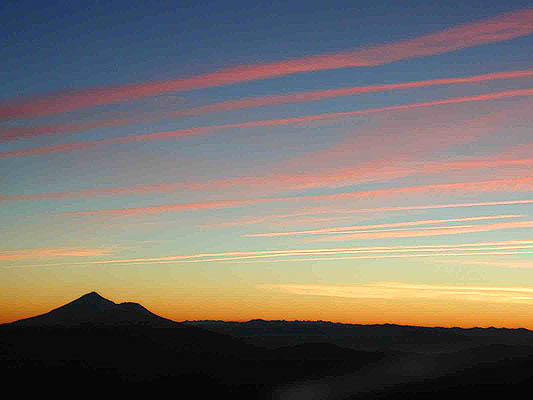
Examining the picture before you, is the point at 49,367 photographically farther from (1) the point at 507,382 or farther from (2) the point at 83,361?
(1) the point at 507,382

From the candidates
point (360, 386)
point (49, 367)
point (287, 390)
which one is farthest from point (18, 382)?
point (360, 386)

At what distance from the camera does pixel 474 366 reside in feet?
615

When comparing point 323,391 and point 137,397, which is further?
point 323,391

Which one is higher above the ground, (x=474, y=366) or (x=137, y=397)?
(x=474, y=366)

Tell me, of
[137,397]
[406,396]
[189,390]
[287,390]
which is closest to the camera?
[406,396]

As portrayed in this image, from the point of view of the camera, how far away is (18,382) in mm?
162875

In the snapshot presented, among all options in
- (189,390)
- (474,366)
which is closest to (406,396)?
(474,366)

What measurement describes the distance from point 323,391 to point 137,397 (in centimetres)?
5151

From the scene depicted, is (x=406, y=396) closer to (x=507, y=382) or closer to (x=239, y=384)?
(x=507, y=382)

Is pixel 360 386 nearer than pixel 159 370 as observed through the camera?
Yes

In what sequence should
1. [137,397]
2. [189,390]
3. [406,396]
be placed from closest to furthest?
1. [406,396]
2. [137,397]
3. [189,390]

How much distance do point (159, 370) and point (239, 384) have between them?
87.6ft

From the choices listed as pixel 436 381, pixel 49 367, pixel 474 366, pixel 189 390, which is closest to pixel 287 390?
pixel 189 390

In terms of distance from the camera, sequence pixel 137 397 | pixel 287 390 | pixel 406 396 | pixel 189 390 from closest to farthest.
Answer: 1. pixel 406 396
2. pixel 137 397
3. pixel 189 390
4. pixel 287 390
